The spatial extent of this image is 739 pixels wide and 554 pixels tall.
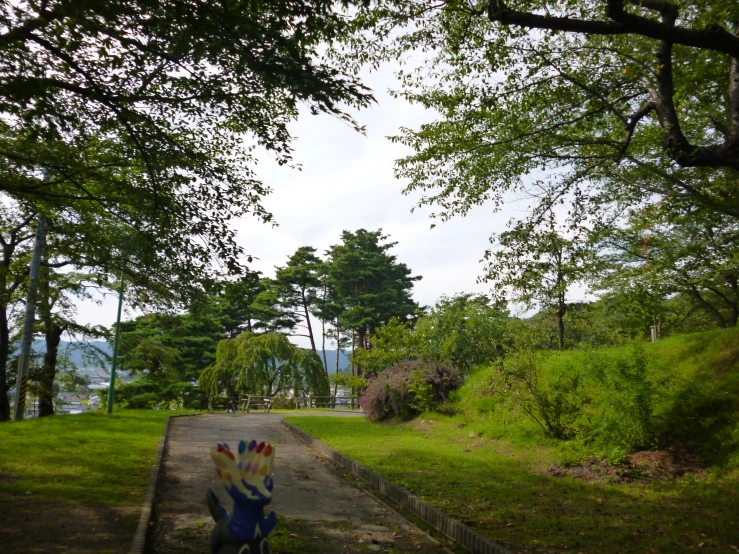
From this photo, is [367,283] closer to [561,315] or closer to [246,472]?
[561,315]

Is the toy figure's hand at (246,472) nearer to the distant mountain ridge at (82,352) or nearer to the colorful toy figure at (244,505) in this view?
the colorful toy figure at (244,505)

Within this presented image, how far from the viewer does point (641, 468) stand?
9.23 m

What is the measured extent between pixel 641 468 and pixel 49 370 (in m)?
24.4

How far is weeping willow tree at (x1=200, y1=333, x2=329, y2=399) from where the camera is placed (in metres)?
30.2

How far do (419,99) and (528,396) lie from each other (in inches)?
272

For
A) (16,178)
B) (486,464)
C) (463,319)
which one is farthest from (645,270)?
(16,178)

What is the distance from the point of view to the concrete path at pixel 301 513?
621 cm

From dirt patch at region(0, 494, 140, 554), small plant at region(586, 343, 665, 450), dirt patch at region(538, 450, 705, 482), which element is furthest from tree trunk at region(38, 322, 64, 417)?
small plant at region(586, 343, 665, 450)

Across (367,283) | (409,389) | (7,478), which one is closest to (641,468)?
(409,389)

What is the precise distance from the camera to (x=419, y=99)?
36.9ft

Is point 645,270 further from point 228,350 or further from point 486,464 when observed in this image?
point 228,350

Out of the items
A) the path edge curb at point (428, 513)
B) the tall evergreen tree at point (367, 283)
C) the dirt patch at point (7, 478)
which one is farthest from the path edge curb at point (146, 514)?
the tall evergreen tree at point (367, 283)

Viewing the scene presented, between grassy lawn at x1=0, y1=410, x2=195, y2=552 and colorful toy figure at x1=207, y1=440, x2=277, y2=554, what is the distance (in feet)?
8.31

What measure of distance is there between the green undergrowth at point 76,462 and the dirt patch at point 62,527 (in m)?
0.36
